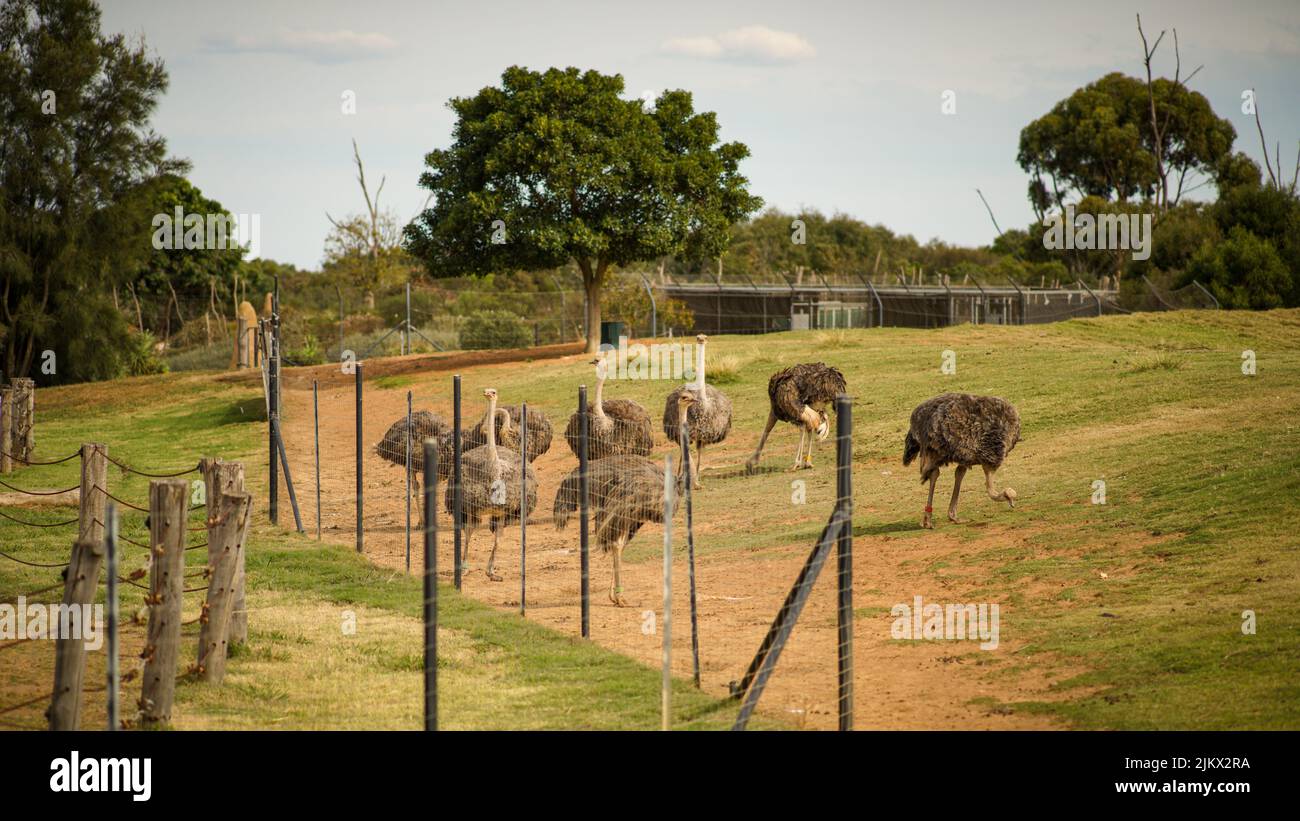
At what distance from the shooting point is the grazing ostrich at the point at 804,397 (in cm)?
1967

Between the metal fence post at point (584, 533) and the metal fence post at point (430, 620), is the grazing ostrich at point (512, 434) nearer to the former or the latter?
the metal fence post at point (584, 533)

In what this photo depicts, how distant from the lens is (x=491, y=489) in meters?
14.2

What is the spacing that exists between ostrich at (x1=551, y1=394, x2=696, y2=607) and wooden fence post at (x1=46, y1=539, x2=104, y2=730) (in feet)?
17.8

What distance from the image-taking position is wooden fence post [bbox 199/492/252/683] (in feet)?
32.9

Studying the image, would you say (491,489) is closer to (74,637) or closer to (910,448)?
(910,448)

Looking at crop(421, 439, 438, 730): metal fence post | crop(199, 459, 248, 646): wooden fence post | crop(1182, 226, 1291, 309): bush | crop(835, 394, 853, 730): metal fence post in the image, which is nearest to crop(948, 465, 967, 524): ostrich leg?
crop(835, 394, 853, 730): metal fence post

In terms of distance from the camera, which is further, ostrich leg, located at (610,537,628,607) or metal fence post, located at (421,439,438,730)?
ostrich leg, located at (610,537,628,607)

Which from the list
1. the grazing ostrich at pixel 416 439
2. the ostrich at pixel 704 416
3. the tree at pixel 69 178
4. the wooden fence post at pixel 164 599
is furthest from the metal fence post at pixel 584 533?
the tree at pixel 69 178

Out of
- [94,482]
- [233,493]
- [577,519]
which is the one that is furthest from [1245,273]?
[233,493]

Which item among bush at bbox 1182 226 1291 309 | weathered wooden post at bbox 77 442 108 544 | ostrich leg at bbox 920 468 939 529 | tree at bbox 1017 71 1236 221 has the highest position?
tree at bbox 1017 71 1236 221

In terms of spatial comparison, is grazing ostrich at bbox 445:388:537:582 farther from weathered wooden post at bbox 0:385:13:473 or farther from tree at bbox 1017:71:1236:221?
tree at bbox 1017:71:1236:221

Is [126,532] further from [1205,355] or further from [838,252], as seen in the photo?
[838,252]

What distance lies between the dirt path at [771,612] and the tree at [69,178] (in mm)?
23040
